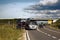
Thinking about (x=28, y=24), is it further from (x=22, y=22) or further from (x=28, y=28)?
(x=22, y=22)

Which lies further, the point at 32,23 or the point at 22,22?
the point at 22,22

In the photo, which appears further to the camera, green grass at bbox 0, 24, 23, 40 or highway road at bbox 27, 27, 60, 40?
highway road at bbox 27, 27, 60, 40

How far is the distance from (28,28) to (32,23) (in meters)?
1.84

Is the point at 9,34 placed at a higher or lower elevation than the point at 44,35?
higher

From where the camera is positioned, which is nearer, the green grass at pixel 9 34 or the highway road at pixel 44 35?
the green grass at pixel 9 34

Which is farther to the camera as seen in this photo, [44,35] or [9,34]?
[44,35]

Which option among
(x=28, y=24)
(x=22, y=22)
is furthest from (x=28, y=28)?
(x=22, y=22)

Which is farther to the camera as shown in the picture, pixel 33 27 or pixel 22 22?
pixel 22 22

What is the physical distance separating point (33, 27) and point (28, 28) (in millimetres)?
1913

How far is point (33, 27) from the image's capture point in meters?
55.0

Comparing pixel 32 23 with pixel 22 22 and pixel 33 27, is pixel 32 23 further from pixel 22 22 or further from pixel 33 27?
pixel 22 22

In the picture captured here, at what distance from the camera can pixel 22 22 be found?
64.4 meters

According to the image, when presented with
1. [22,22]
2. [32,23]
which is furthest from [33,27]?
[22,22]

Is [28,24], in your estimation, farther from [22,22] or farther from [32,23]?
[22,22]
